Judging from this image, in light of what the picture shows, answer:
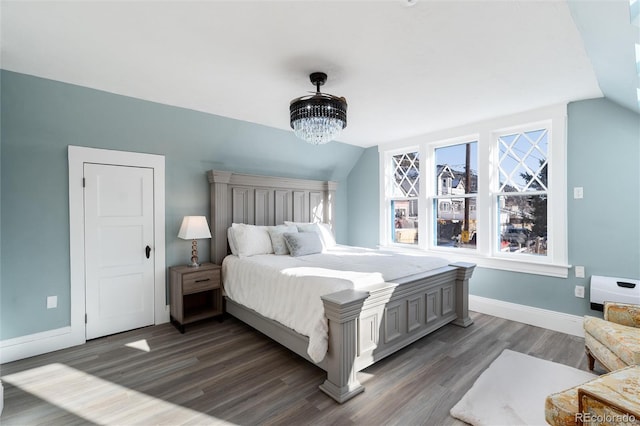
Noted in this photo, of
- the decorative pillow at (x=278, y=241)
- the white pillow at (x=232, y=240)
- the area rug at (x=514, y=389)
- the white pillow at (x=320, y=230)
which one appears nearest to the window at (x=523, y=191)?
the area rug at (x=514, y=389)

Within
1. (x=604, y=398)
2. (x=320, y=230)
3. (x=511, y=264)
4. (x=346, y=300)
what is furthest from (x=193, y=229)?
(x=511, y=264)

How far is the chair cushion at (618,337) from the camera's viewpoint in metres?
1.86

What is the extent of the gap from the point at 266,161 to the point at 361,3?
9.82 ft

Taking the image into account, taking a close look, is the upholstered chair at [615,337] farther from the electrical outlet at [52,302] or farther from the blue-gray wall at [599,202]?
the electrical outlet at [52,302]

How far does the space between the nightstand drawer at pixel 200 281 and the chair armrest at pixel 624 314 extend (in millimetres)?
3742

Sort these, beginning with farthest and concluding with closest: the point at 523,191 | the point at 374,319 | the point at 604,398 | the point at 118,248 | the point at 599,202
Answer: the point at 523,191 < the point at 118,248 < the point at 599,202 < the point at 374,319 < the point at 604,398

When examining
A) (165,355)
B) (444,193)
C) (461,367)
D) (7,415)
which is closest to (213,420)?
(165,355)

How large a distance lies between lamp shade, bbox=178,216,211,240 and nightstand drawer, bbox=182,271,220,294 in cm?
42

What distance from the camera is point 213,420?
189cm

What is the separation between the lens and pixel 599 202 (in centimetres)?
311

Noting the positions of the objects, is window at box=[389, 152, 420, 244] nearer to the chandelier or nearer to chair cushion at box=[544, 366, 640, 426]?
the chandelier

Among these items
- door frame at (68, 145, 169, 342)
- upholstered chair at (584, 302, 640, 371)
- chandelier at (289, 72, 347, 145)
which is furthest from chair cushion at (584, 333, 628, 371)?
door frame at (68, 145, 169, 342)

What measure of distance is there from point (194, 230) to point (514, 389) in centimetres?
333

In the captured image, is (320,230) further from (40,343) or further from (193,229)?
(40,343)
